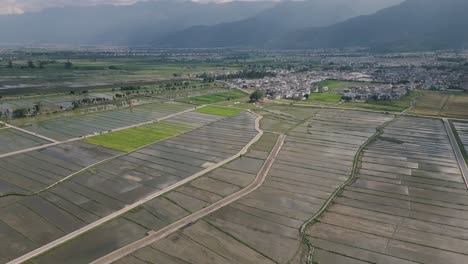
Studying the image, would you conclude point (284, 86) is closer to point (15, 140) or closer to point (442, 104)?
point (442, 104)

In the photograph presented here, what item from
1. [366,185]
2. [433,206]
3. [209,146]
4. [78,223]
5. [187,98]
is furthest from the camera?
[187,98]

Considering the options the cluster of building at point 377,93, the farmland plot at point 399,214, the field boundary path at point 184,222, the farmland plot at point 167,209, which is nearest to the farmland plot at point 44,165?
the farmland plot at point 167,209

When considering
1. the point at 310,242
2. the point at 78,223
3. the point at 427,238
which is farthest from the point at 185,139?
the point at 427,238

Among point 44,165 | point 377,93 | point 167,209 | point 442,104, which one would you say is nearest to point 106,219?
point 167,209

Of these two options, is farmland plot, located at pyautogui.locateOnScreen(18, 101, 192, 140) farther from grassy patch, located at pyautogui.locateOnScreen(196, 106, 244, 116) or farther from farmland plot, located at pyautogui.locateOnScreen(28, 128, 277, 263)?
farmland plot, located at pyautogui.locateOnScreen(28, 128, 277, 263)

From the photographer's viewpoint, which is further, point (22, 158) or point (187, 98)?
point (187, 98)

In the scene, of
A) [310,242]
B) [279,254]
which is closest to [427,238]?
[310,242]

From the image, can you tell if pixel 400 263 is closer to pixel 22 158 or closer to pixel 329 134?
pixel 329 134

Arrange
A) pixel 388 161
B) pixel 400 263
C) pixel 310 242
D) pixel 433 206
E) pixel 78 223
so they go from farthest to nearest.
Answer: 1. pixel 388 161
2. pixel 433 206
3. pixel 78 223
4. pixel 310 242
5. pixel 400 263
